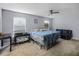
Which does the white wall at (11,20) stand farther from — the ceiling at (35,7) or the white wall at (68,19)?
the white wall at (68,19)

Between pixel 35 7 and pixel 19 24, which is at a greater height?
pixel 35 7

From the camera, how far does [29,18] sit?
1.97 metres

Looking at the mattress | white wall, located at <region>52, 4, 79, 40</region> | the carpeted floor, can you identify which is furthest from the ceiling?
the carpeted floor

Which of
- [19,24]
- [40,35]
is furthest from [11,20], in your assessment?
[40,35]

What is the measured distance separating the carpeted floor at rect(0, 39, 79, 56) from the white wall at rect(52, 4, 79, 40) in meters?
0.20

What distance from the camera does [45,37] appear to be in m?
1.90

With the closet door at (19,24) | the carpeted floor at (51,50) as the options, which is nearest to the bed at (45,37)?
the carpeted floor at (51,50)

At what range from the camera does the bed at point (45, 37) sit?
1910mm

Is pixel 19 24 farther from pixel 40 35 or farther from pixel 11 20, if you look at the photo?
pixel 40 35

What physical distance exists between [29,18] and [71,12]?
856 millimetres

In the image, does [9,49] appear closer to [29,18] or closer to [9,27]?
[9,27]

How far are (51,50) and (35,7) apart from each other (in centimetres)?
92

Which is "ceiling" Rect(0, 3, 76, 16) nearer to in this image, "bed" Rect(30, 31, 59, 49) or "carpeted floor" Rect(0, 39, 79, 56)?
"bed" Rect(30, 31, 59, 49)

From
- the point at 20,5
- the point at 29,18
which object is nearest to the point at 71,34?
the point at 29,18
